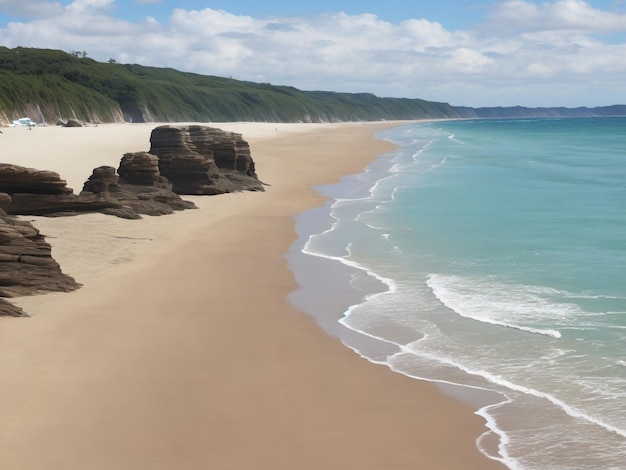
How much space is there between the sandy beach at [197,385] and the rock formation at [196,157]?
1041 cm

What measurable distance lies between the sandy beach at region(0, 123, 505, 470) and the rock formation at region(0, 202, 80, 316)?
1.14 feet

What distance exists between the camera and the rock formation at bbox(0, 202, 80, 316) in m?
12.8

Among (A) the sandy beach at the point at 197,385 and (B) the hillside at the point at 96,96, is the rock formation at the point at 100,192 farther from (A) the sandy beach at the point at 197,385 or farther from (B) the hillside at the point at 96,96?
(B) the hillside at the point at 96,96

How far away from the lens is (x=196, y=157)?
2752cm

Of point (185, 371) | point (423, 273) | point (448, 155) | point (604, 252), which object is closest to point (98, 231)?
point (423, 273)

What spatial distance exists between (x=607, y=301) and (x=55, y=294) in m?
8.88

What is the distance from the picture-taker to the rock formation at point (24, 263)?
12.8m

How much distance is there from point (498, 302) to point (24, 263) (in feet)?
24.8

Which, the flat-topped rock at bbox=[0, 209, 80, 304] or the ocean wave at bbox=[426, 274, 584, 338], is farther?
the flat-topped rock at bbox=[0, 209, 80, 304]

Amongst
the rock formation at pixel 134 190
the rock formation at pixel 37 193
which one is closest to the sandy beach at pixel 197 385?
the rock formation at pixel 37 193

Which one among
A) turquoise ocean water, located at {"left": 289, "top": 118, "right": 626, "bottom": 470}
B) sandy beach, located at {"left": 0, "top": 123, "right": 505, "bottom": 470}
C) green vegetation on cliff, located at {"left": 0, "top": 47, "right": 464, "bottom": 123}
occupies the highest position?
green vegetation on cliff, located at {"left": 0, "top": 47, "right": 464, "bottom": 123}

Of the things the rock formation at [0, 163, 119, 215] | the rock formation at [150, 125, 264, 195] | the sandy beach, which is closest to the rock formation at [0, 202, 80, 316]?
the sandy beach

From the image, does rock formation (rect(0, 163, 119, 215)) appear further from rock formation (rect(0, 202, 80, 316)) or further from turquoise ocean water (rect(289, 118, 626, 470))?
rock formation (rect(0, 202, 80, 316))

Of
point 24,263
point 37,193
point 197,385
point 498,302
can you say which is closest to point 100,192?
point 37,193
